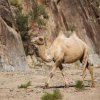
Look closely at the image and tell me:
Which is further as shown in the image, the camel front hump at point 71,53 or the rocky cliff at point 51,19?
the rocky cliff at point 51,19

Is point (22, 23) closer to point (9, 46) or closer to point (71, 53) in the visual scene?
point (9, 46)

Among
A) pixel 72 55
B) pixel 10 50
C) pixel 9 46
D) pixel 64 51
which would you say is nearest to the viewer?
pixel 64 51

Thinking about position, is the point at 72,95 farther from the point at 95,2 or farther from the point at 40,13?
the point at 95,2

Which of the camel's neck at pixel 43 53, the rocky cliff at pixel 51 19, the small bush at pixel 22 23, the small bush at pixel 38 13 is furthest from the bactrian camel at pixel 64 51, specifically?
the small bush at pixel 38 13

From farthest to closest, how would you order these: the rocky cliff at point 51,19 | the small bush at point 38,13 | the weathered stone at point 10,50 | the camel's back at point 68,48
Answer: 1. the small bush at point 38,13
2. the rocky cliff at point 51,19
3. the weathered stone at point 10,50
4. the camel's back at point 68,48

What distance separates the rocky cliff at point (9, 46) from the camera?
27.6 metres

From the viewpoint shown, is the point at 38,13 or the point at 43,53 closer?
the point at 43,53

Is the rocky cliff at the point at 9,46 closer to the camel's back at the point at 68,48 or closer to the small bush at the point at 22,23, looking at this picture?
the small bush at the point at 22,23

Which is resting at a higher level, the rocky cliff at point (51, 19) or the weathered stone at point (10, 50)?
the rocky cliff at point (51, 19)

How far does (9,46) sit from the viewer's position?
29250 mm

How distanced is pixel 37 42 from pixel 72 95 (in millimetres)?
2811

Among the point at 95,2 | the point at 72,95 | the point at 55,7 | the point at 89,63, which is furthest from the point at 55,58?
the point at 95,2

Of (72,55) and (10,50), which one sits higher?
(10,50)

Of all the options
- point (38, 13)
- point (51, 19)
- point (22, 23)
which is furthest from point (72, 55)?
point (51, 19)
